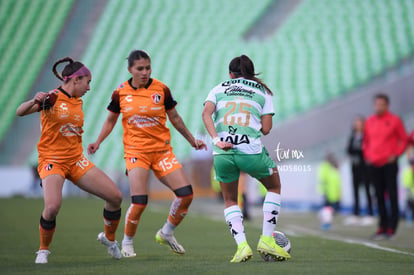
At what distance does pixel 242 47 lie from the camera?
3039 cm

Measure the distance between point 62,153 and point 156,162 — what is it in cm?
99

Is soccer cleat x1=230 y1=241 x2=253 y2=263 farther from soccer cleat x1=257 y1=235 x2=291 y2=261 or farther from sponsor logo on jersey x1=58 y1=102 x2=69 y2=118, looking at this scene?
sponsor logo on jersey x1=58 y1=102 x2=69 y2=118

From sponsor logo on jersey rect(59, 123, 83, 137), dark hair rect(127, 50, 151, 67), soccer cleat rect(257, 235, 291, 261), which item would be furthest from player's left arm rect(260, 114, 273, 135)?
sponsor logo on jersey rect(59, 123, 83, 137)

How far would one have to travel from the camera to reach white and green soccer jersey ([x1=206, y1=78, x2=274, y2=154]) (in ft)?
20.9

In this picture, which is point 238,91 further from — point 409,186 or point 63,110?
point 409,186

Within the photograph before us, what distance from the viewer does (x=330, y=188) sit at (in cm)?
1778

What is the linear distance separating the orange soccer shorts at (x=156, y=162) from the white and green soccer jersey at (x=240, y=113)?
954mm

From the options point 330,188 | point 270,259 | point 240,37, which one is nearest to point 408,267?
point 270,259

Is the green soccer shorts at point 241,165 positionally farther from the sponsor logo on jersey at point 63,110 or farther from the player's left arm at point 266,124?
the sponsor logo on jersey at point 63,110

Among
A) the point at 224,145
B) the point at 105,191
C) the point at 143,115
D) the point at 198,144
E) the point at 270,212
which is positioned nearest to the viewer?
the point at 224,145

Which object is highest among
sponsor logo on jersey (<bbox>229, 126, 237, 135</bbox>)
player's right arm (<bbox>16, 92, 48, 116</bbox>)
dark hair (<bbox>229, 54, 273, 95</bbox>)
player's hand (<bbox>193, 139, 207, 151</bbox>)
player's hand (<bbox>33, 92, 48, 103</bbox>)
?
dark hair (<bbox>229, 54, 273, 95</bbox>)

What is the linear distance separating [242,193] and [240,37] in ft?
57.2

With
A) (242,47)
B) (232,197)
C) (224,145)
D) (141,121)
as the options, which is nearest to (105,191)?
(141,121)

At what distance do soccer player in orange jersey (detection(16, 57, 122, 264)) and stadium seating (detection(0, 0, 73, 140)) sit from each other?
69.6ft
